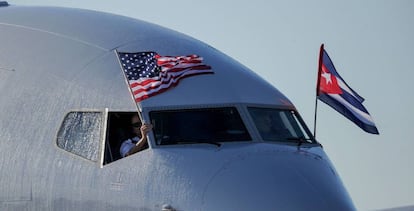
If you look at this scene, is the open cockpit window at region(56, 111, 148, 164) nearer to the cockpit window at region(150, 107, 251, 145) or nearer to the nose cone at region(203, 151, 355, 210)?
the cockpit window at region(150, 107, 251, 145)

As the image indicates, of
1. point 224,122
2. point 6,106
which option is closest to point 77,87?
point 6,106

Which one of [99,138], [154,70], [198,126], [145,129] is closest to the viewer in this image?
[145,129]

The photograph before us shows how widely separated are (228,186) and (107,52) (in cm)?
360

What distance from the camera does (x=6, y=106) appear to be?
15.8 metres

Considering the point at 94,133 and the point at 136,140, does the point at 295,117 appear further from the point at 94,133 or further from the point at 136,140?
the point at 94,133

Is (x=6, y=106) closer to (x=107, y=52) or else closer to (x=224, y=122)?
(x=107, y=52)

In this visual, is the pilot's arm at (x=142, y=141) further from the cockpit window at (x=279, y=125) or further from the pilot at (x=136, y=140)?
the cockpit window at (x=279, y=125)

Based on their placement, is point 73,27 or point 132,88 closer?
point 132,88

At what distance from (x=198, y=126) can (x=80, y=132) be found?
191 cm

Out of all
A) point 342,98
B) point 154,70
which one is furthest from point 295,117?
point 154,70

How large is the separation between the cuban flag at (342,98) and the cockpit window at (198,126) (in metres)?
3.21

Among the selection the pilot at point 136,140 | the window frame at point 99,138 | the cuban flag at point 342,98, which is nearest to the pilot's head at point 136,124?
the pilot at point 136,140

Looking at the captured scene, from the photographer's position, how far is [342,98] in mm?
17938

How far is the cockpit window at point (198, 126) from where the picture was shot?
1491cm
